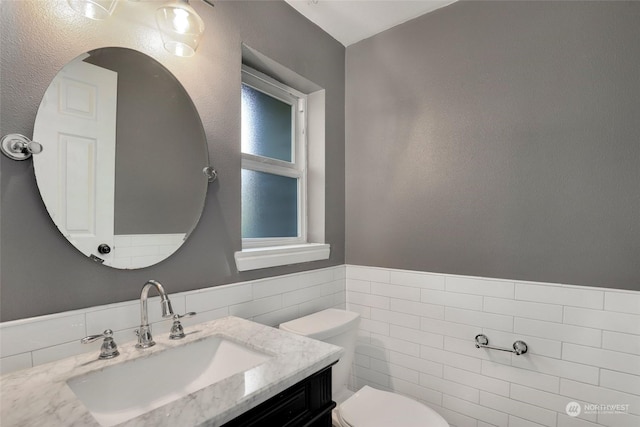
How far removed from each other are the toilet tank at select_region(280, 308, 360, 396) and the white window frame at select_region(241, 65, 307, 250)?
473mm

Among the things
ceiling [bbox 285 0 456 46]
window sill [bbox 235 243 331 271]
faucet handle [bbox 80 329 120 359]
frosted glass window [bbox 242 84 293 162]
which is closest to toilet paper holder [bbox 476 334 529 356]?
window sill [bbox 235 243 331 271]

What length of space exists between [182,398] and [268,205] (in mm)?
1214

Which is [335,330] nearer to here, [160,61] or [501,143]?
[501,143]

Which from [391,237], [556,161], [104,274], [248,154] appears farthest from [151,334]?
[556,161]

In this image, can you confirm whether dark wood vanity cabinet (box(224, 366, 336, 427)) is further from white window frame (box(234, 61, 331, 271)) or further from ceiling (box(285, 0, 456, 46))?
ceiling (box(285, 0, 456, 46))

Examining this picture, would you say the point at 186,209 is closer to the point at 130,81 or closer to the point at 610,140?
the point at 130,81

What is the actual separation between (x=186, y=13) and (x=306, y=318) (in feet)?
4.60

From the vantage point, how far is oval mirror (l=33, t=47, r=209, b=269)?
0.91 m

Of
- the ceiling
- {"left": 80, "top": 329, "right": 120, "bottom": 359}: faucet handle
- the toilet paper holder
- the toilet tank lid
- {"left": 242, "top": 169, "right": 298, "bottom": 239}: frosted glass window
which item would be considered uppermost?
the ceiling

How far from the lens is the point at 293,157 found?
200 cm

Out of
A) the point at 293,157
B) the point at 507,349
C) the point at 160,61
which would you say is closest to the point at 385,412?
the point at 507,349

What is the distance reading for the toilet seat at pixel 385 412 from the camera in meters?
1.30

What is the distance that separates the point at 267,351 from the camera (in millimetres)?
973

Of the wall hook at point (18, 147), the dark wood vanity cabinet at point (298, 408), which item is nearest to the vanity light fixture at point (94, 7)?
the wall hook at point (18, 147)
